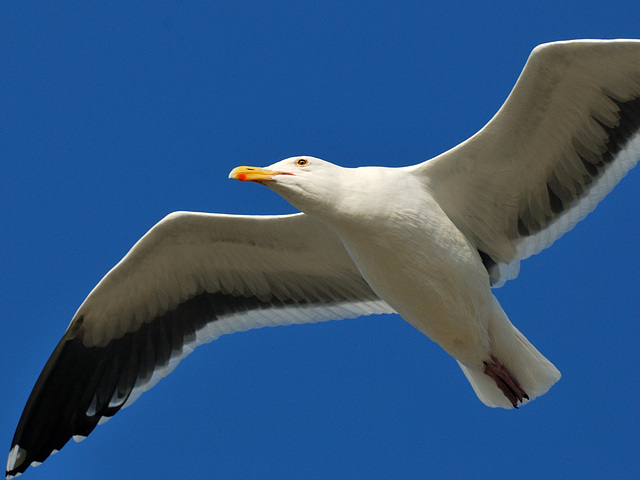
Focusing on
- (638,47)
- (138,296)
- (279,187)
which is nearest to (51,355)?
(138,296)

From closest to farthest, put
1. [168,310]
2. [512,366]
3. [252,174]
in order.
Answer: [252,174] → [512,366] → [168,310]

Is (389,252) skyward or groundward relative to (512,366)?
skyward

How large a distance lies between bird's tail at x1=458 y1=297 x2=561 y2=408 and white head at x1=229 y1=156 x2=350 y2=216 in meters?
1.51

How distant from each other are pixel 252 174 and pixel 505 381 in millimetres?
2440

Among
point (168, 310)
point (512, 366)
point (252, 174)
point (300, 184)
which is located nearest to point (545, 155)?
point (512, 366)

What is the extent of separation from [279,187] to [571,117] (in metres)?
2.23

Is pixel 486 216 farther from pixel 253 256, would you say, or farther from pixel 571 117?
pixel 253 256

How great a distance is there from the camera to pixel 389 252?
6.83 meters

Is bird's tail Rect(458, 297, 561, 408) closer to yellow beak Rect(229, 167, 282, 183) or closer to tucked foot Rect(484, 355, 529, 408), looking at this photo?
tucked foot Rect(484, 355, 529, 408)

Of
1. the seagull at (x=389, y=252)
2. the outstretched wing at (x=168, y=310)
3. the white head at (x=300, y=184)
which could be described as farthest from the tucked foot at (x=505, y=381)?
the white head at (x=300, y=184)

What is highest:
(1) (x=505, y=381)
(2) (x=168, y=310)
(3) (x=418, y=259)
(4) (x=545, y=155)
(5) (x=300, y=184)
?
(4) (x=545, y=155)

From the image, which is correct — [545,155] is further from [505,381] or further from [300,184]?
[300,184]

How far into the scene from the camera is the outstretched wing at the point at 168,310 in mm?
8133

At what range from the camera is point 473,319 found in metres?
7.16
